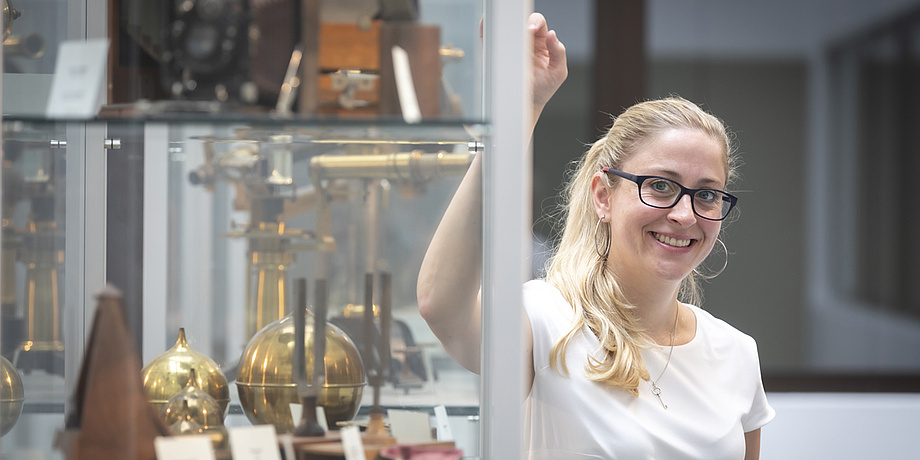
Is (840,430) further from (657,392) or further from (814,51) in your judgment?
(657,392)

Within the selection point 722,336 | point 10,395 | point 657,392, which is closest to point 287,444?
point 10,395

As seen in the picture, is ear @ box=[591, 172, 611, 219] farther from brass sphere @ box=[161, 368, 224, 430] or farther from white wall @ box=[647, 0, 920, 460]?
white wall @ box=[647, 0, 920, 460]

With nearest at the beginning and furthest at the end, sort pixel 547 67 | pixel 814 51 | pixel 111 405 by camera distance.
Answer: pixel 111 405 < pixel 547 67 < pixel 814 51

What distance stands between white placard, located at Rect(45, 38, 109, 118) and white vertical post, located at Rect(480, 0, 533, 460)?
16.9 inches

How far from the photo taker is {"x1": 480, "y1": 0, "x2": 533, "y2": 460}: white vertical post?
84 centimetres

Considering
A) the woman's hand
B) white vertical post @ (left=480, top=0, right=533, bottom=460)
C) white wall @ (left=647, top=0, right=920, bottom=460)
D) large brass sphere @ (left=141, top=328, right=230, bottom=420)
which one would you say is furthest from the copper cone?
white wall @ (left=647, top=0, right=920, bottom=460)

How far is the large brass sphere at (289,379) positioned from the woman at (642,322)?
0.45 metres

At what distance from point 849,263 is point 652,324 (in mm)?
1983

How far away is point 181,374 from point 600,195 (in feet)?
2.84

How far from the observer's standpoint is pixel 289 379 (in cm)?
94

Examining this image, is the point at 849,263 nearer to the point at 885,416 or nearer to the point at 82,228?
the point at 885,416

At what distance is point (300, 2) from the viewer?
85cm

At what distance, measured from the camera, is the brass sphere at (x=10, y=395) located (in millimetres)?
934

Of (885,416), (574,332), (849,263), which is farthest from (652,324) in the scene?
(849,263)
